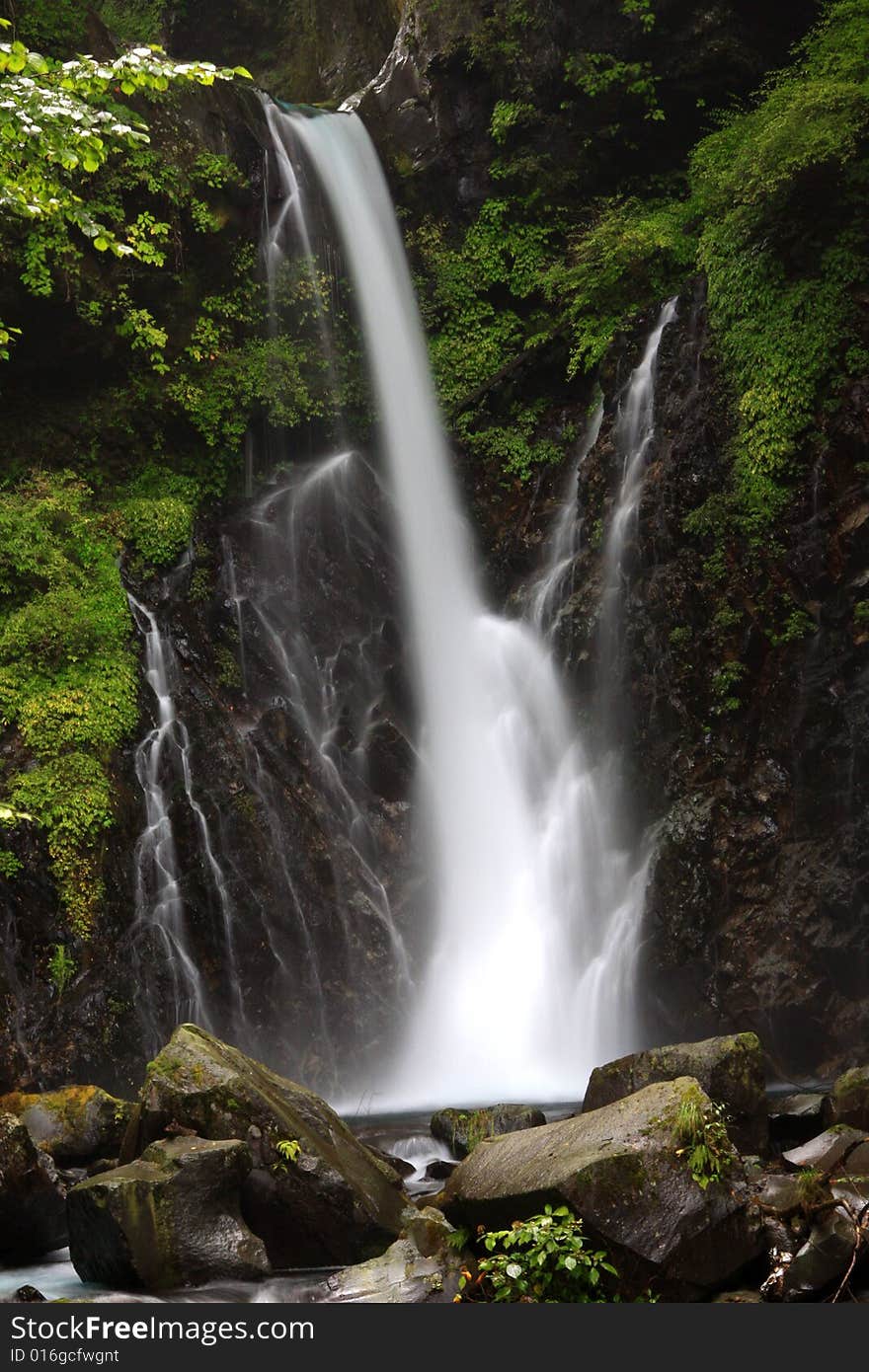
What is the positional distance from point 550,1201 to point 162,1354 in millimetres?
2023

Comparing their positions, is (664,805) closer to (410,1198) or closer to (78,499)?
(410,1198)

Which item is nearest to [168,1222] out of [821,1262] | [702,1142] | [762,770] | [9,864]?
[702,1142]

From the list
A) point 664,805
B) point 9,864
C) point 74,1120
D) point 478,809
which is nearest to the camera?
point 74,1120

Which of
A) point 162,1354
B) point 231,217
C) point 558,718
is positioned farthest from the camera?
point 231,217

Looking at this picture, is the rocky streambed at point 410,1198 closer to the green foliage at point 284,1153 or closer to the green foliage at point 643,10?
the green foliage at point 284,1153

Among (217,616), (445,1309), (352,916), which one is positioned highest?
(217,616)

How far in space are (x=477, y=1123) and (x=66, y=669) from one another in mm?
7248

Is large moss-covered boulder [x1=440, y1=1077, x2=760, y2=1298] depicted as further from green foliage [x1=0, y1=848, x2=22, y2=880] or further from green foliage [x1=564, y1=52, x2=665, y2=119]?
green foliage [x1=564, y1=52, x2=665, y2=119]

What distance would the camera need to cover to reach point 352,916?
43.2ft

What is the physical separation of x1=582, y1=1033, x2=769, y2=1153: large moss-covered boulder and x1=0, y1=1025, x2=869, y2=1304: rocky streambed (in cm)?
2

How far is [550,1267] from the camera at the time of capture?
5465 millimetres

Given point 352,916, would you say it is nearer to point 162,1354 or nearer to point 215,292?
point 162,1354

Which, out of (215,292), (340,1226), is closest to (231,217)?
(215,292)

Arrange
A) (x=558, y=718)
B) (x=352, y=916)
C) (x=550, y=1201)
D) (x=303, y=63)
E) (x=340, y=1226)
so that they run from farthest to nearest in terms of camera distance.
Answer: (x=303, y=63)
(x=558, y=718)
(x=352, y=916)
(x=340, y=1226)
(x=550, y=1201)
